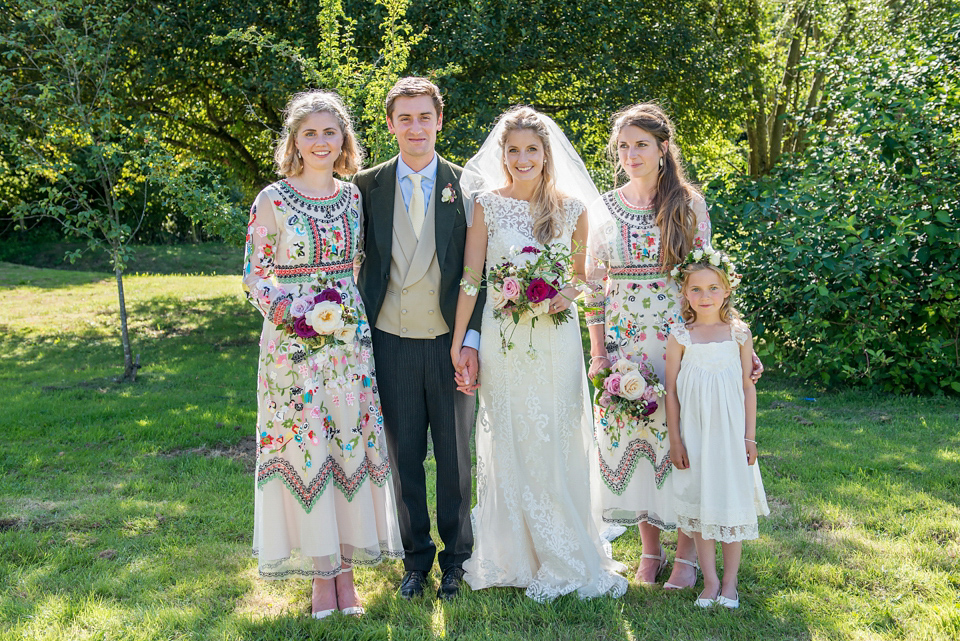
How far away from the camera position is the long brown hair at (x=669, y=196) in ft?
11.2

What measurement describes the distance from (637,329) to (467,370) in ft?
2.58

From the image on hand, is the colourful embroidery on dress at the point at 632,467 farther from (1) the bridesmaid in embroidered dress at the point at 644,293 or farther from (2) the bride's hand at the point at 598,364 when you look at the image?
(2) the bride's hand at the point at 598,364

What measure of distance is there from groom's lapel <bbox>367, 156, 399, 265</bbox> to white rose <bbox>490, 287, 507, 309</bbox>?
0.47 m

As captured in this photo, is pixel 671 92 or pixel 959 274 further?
pixel 671 92

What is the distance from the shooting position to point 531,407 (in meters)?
3.46

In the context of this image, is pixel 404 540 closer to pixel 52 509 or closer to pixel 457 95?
pixel 52 509

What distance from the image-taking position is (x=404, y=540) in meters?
3.61

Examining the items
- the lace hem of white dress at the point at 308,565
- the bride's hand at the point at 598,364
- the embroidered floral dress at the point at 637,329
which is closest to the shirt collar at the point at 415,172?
the embroidered floral dress at the point at 637,329

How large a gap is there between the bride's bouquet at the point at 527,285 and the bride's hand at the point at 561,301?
0.06ft

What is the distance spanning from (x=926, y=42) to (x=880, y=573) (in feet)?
17.6

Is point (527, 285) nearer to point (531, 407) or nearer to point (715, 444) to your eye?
point (531, 407)

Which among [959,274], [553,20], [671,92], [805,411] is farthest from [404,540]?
[671,92]

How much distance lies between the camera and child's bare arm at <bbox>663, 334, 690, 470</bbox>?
3.32 m

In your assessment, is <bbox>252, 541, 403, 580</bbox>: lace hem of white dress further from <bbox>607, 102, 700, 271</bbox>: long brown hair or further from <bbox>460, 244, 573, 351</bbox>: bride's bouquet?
<bbox>607, 102, 700, 271</bbox>: long brown hair
